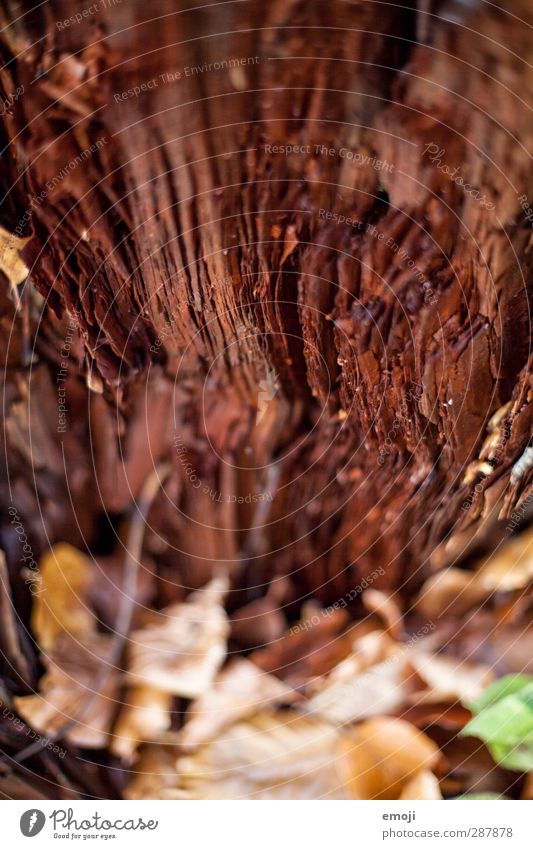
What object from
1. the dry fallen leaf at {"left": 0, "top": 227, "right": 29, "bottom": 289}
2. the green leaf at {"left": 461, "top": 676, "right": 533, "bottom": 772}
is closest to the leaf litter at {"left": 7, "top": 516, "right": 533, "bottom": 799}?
the green leaf at {"left": 461, "top": 676, "right": 533, "bottom": 772}

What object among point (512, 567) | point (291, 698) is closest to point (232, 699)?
point (291, 698)

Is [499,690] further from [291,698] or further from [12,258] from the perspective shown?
[12,258]

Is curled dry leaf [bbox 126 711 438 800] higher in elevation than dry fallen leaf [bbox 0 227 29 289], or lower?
lower

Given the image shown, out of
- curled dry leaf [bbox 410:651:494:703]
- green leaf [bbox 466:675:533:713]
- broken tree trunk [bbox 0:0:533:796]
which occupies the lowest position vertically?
green leaf [bbox 466:675:533:713]

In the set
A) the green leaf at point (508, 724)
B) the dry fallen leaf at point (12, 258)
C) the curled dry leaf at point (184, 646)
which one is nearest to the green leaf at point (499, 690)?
the green leaf at point (508, 724)

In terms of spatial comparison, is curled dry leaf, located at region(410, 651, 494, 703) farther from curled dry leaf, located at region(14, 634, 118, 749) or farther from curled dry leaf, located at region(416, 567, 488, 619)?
curled dry leaf, located at region(14, 634, 118, 749)

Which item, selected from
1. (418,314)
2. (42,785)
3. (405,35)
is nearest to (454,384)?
(418,314)

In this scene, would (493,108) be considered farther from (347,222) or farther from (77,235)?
(77,235)
